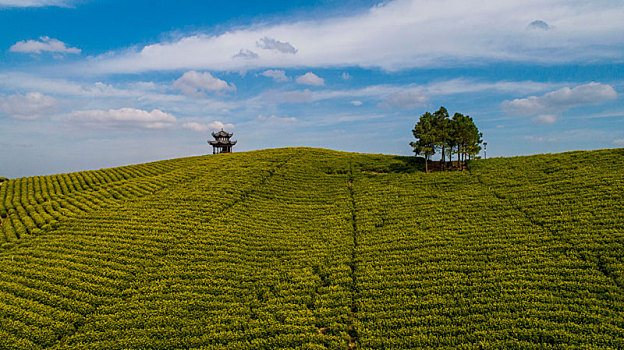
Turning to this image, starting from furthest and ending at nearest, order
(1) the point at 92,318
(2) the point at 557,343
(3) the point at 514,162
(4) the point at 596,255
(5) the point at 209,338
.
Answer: (3) the point at 514,162 → (4) the point at 596,255 → (1) the point at 92,318 → (5) the point at 209,338 → (2) the point at 557,343

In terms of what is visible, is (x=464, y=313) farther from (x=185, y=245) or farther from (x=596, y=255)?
(x=185, y=245)

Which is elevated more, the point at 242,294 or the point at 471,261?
the point at 471,261

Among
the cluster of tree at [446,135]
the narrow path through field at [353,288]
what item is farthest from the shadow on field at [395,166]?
the narrow path through field at [353,288]

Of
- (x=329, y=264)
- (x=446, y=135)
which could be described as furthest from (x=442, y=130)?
(x=329, y=264)

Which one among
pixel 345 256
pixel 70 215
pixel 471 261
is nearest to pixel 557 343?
pixel 471 261

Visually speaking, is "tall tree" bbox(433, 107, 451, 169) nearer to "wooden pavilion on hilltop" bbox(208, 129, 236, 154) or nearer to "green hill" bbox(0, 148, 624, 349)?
"green hill" bbox(0, 148, 624, 349)

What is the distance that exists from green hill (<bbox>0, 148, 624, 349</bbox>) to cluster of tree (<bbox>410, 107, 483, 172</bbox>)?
10.2 meters

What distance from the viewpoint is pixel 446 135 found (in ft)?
188

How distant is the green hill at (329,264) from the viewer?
20.4 m

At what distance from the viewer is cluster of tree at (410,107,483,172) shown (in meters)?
56.4

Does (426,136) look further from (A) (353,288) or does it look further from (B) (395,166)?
(A) (353,288)

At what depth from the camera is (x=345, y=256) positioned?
29.2 m

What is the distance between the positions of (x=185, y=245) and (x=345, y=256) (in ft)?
49.0

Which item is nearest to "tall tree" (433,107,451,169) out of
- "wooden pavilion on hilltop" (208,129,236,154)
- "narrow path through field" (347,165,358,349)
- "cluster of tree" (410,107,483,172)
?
"cluster of tree" (410,107,483,172)
